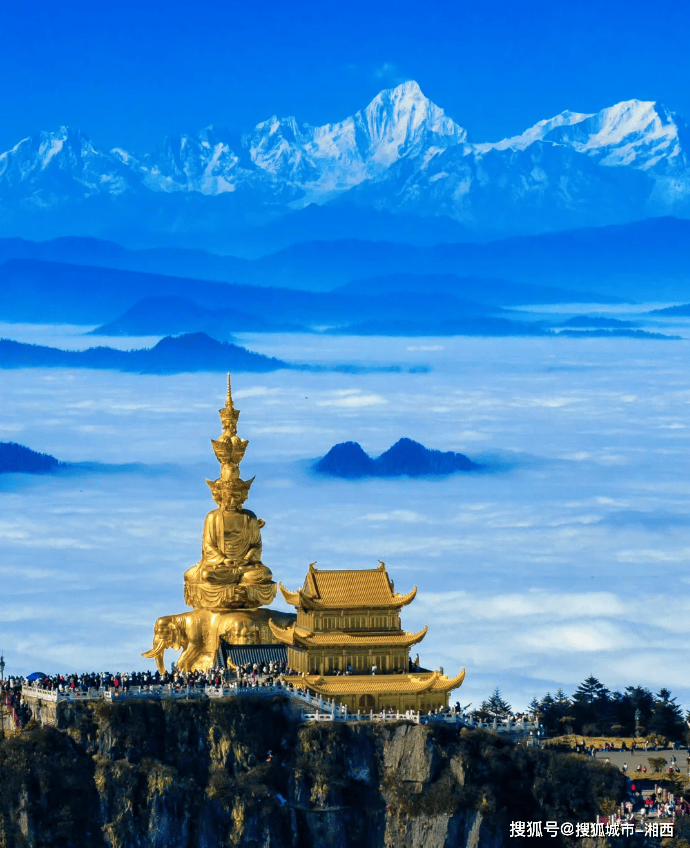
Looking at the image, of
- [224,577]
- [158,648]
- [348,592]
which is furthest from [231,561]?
[348,592]

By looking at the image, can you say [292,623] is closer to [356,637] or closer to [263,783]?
[356,637]

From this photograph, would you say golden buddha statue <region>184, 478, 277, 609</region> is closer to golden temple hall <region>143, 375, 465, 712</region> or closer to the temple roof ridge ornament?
golden temple hall <region>143, 375, 465, 712</region>

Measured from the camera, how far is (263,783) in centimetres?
10488

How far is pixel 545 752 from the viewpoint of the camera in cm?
10556

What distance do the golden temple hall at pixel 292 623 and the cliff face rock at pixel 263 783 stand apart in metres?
2.96

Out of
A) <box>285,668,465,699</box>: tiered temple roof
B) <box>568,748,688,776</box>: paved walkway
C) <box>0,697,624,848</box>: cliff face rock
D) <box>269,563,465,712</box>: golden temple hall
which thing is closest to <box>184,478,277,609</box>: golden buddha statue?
<box>269,563,465,712</box>: golden temple hall

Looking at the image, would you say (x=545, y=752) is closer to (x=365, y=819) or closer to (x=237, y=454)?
(x=365, y=819)

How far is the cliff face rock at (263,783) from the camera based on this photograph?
104m

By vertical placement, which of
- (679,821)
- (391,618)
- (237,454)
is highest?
(237,454)

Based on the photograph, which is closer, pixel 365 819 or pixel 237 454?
pixel 365 819

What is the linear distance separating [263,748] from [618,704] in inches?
716

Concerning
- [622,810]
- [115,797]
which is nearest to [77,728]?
[115,797]

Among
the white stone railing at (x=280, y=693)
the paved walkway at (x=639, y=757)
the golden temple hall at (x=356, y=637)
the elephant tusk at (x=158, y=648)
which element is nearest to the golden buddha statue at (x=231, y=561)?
the elephant tusk at (x=158, y=648)

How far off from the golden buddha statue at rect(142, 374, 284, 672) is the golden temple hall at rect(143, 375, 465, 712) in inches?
1.3
